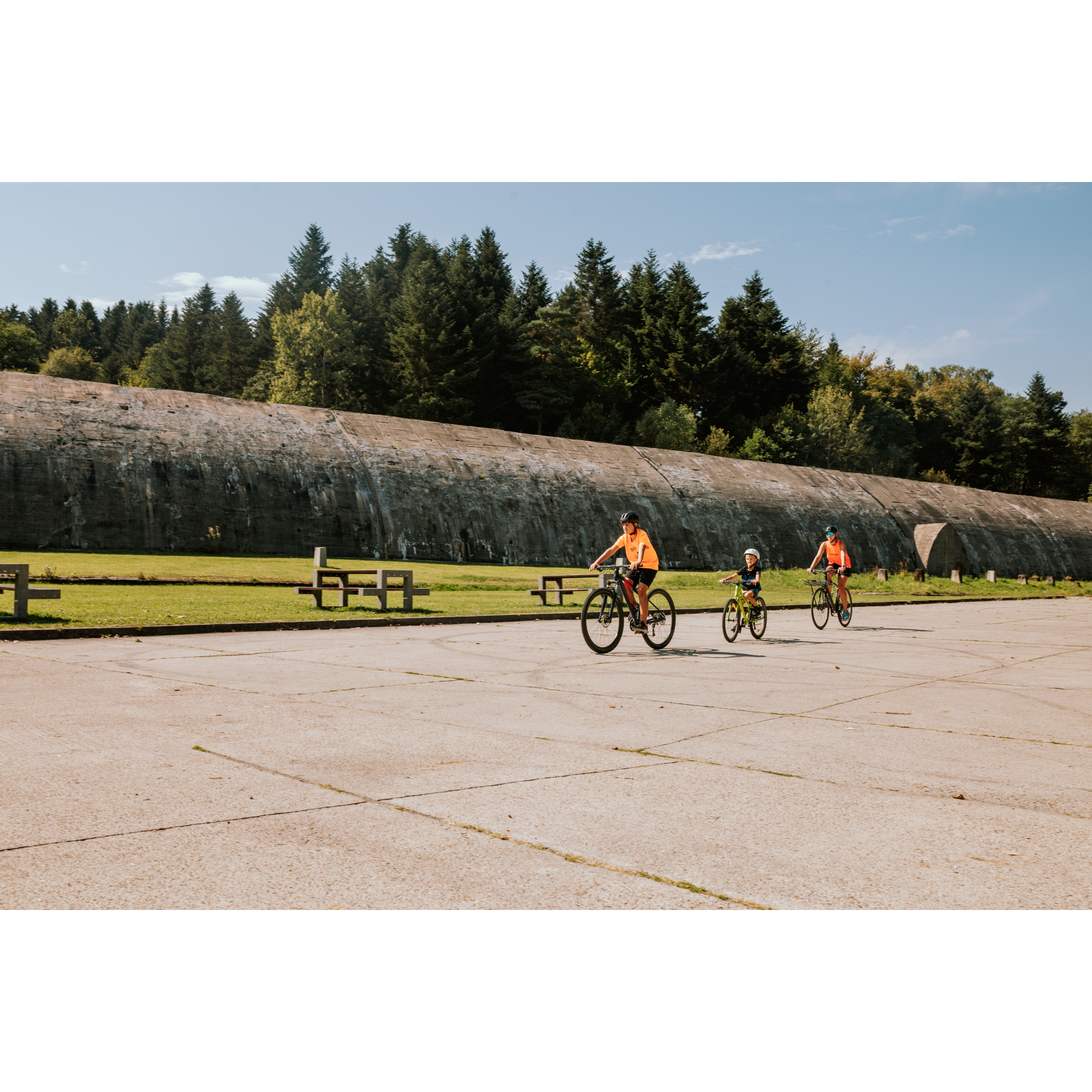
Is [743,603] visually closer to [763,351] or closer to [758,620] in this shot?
[758,620]

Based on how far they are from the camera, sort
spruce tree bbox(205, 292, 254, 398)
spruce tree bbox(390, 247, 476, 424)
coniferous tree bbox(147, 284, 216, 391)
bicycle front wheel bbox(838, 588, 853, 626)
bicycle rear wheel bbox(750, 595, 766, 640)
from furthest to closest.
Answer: coniferous tree bbox(147, 284, 216, 391) < spruce tree bbox(205, 292, 254, 398) < spruce tree bbox(390, 247, 476, 424) < bicycle front wheel bbox(838, 588, 853, 626) < bicycle rear wheel bbox(750, 595, 766, 640)

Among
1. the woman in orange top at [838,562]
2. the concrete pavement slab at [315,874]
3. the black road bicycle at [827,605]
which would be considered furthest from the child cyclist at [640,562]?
the concrete pavement slab at [315,874]

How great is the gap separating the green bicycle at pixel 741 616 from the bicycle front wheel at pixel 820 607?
105 inches

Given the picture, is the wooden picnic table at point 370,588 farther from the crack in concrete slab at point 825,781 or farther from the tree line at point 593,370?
the tree line at point 593,370

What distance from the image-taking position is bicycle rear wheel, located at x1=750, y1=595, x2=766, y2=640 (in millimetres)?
15367

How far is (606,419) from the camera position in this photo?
227 feet

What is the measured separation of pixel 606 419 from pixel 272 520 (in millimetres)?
41048

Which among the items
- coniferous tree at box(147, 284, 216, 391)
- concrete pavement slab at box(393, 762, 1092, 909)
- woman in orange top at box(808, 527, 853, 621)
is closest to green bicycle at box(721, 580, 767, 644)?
woman in orange top at box(808, 527, 853, 621)

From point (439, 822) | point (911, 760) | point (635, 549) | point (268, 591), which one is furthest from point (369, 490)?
point (439, 822)

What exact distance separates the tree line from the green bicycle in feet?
159

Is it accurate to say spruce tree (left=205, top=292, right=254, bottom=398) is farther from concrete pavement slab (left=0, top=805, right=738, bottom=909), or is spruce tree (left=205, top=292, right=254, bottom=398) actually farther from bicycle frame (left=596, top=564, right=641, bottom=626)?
concrete pavement slab (left=0, top=805, right=738, bottom=909)

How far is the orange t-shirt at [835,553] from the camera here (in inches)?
719

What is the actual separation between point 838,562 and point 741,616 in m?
4.31

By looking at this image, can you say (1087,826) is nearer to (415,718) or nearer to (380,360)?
(415,718)
